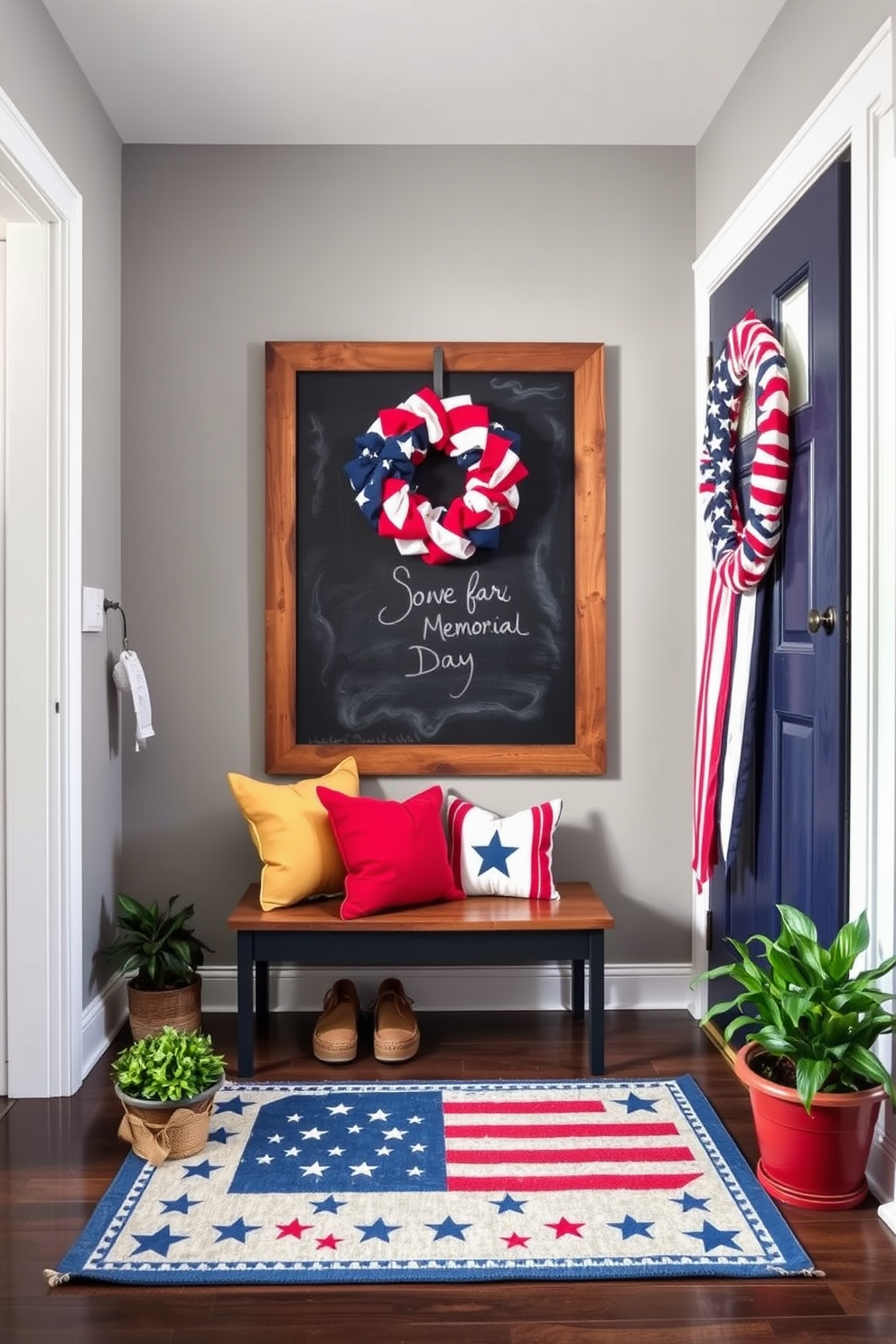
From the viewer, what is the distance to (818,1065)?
80.5 inches

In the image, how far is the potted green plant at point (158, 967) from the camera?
9.90ft

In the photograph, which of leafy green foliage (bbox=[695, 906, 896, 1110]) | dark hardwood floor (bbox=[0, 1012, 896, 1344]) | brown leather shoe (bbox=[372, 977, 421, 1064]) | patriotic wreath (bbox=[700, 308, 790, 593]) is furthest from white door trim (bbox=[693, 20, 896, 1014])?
brown leather shoe (bbox=[372, 977, 421, 1064])

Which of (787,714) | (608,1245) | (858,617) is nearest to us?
(608,1245)

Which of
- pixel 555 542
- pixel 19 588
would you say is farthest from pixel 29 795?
pixel 555 542

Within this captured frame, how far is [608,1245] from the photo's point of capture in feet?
6.67

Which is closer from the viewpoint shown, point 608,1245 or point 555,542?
point 608,1245

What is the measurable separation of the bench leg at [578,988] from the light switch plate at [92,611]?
168 centimetres

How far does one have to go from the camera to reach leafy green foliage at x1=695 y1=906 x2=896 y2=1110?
6.71 feet

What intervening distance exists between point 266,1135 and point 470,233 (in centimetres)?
257

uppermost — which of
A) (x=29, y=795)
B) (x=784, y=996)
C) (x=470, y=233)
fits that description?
(x=470, y=233)

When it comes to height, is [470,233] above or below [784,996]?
above

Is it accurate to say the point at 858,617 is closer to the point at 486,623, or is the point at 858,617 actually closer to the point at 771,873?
the point at 771,873

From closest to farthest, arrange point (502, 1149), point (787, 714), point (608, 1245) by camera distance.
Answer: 1. point (608, 1245)
2. point (502, 1149)
3. point (787, 714)

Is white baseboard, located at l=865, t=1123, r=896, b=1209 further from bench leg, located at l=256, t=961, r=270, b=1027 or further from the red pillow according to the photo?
bench leg, located at l=256, t=961, r=270, b=1027
